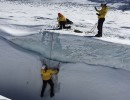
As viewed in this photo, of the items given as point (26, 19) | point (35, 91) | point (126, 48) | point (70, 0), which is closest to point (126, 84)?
point (126, 48)

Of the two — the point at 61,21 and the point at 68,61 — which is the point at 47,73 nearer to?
the point at 68,61

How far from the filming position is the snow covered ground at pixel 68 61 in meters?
9.23

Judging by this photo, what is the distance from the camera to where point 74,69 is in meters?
9.73

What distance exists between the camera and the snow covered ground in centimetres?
923

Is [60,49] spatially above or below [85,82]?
above

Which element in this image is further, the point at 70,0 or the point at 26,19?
the point at 70,0

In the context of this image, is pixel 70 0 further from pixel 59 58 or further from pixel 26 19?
pixel 59 58

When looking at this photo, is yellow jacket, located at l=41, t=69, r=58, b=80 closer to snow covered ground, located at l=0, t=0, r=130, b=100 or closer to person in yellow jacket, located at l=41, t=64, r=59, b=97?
person in yellow jacket, located at l=41, t=64, r=59, b=97

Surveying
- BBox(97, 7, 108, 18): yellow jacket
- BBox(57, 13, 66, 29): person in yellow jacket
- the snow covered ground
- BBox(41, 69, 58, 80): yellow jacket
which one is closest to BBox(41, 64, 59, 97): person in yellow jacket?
BBox(41, 69, 58, 80): yellow jacket

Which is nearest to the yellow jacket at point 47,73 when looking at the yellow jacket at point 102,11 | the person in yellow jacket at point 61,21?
the person in yellow jacket at point 61,21

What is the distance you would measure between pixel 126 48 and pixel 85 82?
1.62 metres

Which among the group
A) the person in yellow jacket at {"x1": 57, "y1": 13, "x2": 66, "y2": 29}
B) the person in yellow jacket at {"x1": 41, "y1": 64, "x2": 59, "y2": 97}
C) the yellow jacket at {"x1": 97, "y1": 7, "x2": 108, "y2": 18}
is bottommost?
the person in yellow jacket at {"x1": 41, "y1": 64, "x2": 59, "y2": 97}

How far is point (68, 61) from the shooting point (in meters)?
9.95

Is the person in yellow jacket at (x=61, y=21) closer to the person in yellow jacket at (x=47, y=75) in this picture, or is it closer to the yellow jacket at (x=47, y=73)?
the person in yellow jacket at (x=47, y=75)
